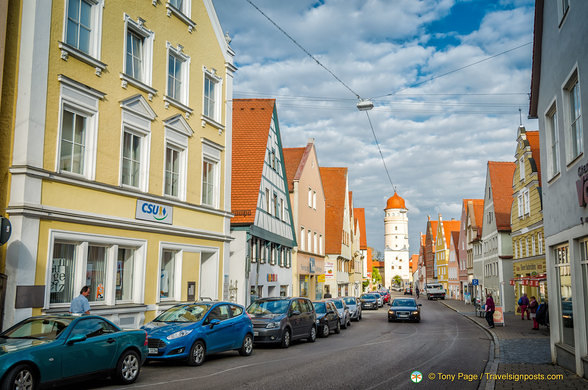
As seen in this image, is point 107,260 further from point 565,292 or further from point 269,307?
point 565,292

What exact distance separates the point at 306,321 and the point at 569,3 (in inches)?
502

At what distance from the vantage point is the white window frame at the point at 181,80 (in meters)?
18.5

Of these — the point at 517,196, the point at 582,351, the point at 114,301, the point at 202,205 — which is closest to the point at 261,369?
the point at 114,301

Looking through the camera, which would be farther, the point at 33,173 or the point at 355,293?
the point at 355,293

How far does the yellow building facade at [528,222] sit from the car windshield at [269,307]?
21422 millimetres

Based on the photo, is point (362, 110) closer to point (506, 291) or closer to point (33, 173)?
point (33, 173)

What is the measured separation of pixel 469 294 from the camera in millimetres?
62625

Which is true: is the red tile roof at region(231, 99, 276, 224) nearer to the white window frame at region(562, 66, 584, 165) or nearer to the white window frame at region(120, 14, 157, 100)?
the white window frame at region(120, 14, 157, 100)

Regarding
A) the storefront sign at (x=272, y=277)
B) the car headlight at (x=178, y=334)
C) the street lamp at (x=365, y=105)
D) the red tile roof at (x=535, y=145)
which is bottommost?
the car headlight at (x=178, y=334)

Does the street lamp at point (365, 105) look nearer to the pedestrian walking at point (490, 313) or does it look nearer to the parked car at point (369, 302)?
the pedestrian walking at point (490, 313)

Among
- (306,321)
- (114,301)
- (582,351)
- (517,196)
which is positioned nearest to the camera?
(582,351)

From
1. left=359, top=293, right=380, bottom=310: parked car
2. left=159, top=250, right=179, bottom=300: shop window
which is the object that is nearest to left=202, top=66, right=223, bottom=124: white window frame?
left=159, top=250, right=179, bottom=300: shop window

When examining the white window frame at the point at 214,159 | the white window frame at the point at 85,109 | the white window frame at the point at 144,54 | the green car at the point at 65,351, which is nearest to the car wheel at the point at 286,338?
the white window frame at the point at 214,159

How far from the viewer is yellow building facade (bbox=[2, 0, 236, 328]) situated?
12.8m
